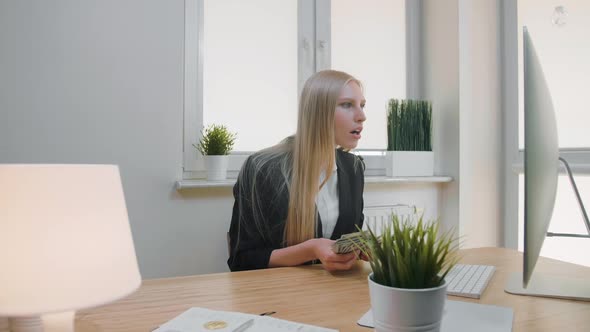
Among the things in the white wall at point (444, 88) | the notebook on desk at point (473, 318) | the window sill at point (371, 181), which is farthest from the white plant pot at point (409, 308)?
the white wall at point (444, 88)

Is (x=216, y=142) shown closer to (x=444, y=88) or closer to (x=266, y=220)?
(x=266, y=220)

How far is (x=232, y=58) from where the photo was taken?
83.7 inches

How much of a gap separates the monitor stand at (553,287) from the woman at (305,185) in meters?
0.57

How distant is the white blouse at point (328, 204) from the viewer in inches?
60.3

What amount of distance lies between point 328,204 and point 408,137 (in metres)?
0.97

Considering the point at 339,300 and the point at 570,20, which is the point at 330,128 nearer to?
the point at 339,300

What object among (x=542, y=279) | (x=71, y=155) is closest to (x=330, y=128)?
(x=542, y=279)

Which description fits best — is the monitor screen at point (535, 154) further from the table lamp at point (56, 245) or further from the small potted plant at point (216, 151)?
the small potted plant at point (216, 151)

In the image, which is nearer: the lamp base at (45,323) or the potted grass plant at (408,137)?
the lamp base at (45,323)

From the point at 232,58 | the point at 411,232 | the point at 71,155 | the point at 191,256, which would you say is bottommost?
the point at 191,256

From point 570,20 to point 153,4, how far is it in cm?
204

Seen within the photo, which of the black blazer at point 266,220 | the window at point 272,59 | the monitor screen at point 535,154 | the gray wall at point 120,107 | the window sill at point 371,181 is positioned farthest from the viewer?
the window at point 272,59

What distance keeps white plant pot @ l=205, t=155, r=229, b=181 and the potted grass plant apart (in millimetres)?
933

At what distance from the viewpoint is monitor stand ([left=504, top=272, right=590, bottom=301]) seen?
2.88 ft
